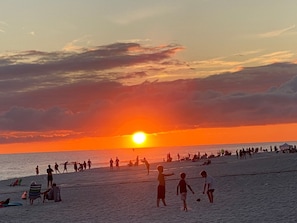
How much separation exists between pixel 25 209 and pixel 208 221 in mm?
11352

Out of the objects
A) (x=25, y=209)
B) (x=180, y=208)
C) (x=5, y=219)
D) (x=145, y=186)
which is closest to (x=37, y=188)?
(x=25, y=209)

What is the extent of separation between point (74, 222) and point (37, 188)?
8384 mm

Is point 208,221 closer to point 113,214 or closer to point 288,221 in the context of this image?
point 288,221

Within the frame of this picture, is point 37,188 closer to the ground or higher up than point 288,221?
higher up

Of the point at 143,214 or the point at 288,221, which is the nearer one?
the point at 288,221

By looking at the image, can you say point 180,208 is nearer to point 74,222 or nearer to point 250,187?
point 74,222

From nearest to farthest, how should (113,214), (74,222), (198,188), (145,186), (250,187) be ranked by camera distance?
(74,222) → (113,214) → (250,187) → (198,188) → (145,186)

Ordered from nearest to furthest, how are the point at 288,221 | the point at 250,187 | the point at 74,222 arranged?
1. the point at 288,221
2. the point at 74,222
3. the point at 250,187

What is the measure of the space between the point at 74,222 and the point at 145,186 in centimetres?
1287

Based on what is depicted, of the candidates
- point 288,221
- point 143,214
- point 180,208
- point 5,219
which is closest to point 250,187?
point 180,208

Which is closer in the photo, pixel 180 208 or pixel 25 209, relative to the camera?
pixel 180 208

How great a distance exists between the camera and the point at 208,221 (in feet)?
55.3

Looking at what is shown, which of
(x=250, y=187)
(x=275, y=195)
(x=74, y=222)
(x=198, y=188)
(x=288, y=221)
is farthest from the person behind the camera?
(x=198, y=188)

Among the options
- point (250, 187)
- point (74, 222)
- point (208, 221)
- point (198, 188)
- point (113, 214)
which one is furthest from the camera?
point (198, 188)
